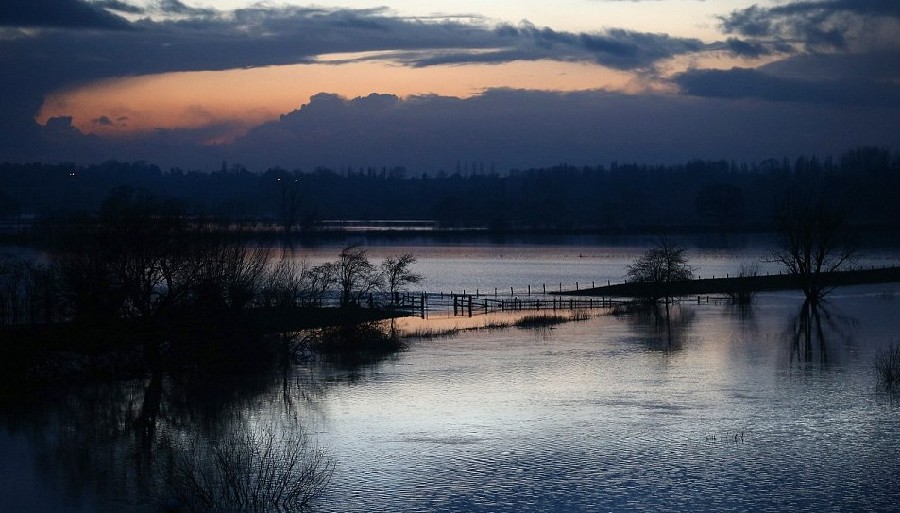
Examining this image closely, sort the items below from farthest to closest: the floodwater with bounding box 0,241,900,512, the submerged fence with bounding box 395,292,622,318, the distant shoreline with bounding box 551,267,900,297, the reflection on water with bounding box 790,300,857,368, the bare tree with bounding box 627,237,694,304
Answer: the distant shoreline with bounding box 551,267,900,297, the bare tree with bounding box 627,237,694,304, the submerged fence with bounding box 395,292,622,318, the reflection on water with bounding box 790,300,857,368, the floodwater with bounding box 0,241,900,512

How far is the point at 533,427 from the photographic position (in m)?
26.3

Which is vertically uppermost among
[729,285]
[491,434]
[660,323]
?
[729,285]

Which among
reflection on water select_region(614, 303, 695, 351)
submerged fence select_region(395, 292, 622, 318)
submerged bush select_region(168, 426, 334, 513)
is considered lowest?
submerged bush select_region(168, 426, 334, 513)

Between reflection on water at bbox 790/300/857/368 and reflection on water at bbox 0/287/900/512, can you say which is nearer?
reflection on water at bbox 0/287/900/512

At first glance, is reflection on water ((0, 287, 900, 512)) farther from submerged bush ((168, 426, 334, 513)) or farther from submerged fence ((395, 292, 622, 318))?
submerged fence ((395, 292, 622, 318))


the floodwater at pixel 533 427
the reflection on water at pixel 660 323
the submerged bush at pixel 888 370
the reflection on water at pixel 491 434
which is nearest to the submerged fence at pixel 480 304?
the reflection on water at pixel 660 323

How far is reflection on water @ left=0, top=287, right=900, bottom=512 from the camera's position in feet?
65.8

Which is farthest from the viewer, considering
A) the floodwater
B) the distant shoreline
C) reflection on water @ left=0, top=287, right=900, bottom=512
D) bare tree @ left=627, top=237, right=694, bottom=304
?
the distant shoreline

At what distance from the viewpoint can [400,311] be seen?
59.2 m

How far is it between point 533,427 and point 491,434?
149 centimetres

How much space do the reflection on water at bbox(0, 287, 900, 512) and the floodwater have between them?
0.26 feet

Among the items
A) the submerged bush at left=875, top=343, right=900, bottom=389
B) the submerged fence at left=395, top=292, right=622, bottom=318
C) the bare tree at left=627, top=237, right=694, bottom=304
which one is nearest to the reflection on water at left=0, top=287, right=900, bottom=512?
the submerged bush at left=875, top=343, right=900, bottom=389

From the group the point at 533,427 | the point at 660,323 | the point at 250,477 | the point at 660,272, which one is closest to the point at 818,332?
the point at 660,323

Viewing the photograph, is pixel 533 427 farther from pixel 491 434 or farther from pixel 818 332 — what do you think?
pixel 818 332
